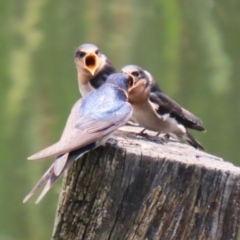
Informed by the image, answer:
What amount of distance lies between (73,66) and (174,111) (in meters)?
5.29

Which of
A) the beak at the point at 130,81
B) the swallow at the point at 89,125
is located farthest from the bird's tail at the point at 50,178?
the beak at the point at 130,81

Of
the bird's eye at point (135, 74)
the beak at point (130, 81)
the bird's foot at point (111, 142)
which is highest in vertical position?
the bird's eye at point (135, 74)

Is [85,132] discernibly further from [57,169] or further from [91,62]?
[91,62]

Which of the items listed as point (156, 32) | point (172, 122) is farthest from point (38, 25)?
point (172, 122)

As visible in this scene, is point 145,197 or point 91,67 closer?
point 145,197

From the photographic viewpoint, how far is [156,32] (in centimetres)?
842

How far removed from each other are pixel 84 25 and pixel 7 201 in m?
2.14

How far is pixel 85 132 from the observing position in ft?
6.77

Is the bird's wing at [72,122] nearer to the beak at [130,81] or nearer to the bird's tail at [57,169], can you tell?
the bird's tail at [57,169]

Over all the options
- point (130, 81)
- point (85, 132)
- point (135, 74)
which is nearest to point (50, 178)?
point (85, 132)

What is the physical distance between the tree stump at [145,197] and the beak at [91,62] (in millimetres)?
1082

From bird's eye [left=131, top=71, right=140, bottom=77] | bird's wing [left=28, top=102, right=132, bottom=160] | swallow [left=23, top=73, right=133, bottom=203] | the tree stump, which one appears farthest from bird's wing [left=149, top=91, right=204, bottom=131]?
the tree stump

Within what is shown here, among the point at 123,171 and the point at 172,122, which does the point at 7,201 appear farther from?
the point at 123,171

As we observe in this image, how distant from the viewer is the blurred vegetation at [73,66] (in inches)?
281
